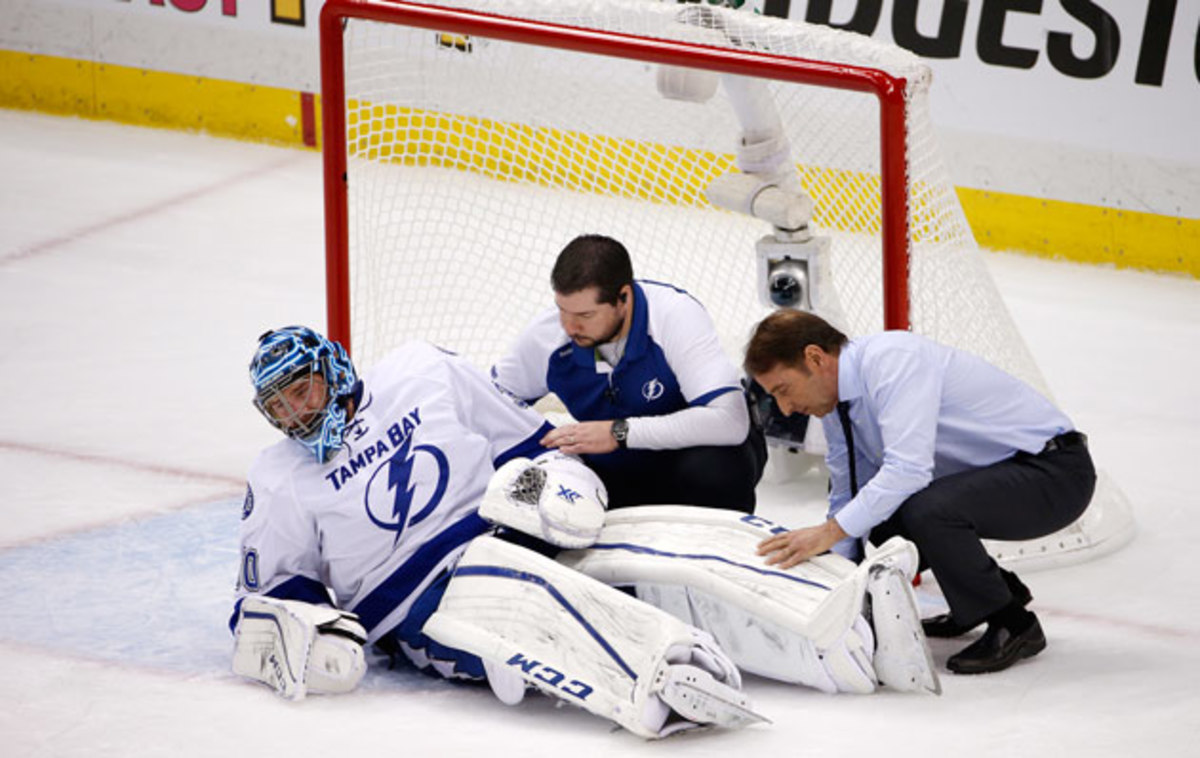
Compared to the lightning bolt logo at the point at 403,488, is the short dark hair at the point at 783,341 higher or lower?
higher

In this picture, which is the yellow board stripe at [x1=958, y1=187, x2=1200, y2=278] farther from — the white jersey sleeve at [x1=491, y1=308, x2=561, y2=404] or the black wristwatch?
the black wristwatch

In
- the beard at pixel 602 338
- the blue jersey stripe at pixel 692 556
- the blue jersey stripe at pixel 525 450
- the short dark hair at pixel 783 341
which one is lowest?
the blue jersey stripe at pixel 692 556

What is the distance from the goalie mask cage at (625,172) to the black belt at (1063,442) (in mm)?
398

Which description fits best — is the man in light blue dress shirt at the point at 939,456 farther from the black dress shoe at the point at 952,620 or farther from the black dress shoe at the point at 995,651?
the black dress shoe at the point at 952,620

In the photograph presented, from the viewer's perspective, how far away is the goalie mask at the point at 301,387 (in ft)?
10.8

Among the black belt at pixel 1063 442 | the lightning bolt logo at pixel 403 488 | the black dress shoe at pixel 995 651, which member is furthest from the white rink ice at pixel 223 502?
the black belt at pixel 1063 442

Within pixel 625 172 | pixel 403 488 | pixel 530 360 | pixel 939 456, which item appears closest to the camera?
pixel 403 488

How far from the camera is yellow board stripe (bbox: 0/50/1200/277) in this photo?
5.17 meters

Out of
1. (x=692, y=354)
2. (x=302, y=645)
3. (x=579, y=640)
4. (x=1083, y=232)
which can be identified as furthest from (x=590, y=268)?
(x=1083, y=232)

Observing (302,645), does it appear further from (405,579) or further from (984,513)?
(984,513)

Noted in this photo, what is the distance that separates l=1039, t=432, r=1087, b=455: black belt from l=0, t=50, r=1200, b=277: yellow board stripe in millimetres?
1320

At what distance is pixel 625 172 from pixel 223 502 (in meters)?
1.42

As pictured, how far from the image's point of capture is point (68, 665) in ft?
11.4

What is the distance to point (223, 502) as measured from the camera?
441 centimetres
